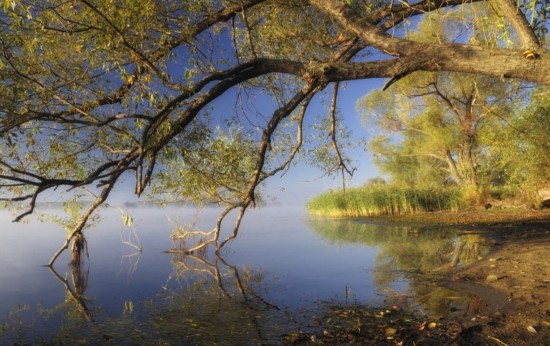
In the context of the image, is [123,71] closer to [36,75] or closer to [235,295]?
[36,75]

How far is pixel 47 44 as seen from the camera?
7.93 metres

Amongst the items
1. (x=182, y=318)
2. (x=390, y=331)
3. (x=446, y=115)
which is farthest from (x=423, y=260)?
(x=446, y=115)

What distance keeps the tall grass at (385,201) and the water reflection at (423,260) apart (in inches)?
296

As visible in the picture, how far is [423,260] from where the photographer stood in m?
11.5

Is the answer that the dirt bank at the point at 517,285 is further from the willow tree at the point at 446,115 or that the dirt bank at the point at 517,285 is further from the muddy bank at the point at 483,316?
the willow tree at the point at 446,115

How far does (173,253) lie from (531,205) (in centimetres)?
2313

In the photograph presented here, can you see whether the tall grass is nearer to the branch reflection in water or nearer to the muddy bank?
the muddy bank

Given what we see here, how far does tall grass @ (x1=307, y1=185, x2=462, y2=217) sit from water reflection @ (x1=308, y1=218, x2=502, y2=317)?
7.51 m

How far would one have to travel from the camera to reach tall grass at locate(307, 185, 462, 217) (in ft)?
95.8

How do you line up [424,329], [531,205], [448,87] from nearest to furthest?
[424,329] < [531,205] < [448,87]

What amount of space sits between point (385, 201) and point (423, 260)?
59.1 ft

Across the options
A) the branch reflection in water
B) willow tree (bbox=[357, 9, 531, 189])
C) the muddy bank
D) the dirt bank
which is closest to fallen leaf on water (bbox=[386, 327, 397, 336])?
the muddy bank

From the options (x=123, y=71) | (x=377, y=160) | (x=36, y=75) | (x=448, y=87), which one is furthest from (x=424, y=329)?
(x=377, y=160)

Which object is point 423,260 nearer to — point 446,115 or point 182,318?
point 182,318
